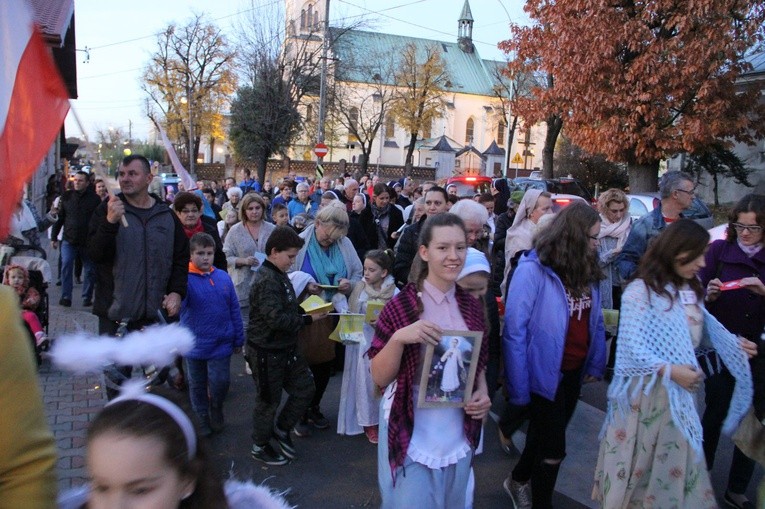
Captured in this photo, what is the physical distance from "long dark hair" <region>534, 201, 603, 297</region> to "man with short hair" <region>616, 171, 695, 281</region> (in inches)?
65.1

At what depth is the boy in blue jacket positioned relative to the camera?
5328 millimetres

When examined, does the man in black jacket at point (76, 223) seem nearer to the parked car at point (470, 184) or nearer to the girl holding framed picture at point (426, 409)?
the girl holding framed picture at point (426, 409)

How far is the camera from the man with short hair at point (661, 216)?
5383 mm

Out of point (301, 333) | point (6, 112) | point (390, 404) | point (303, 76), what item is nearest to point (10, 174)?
point (6, 112)

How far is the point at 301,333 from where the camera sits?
5.32 metres

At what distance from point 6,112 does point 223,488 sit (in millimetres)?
1259

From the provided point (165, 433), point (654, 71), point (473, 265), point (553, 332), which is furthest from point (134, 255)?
point (654, 71)

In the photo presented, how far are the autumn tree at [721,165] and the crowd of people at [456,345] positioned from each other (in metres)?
24.8

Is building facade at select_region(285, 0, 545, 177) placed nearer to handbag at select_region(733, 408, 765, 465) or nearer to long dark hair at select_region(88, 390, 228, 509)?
handbag at select_region(733, 408, 765, 465)

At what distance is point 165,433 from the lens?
157cm

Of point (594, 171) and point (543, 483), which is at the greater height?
point (594, 171)

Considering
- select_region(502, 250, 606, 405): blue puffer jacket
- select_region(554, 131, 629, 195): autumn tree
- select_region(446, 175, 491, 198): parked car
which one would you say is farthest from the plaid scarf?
select_region(554, 131, 629, 195): autumn tree

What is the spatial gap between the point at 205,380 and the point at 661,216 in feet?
13.2

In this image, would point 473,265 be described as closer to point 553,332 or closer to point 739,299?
point 553,332
